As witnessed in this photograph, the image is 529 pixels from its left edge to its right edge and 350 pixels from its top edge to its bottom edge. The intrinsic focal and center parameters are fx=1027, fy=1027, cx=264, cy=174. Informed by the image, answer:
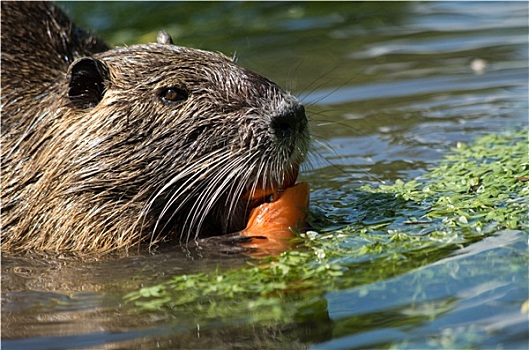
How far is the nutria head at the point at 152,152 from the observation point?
4816mm

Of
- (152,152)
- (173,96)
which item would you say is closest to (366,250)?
(152,152)

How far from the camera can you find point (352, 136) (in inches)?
279

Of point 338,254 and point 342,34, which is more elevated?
point 342,34

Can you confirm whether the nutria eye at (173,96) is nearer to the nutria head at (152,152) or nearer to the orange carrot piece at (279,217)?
the nutria head at (152,152)

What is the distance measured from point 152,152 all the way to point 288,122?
Answer: 2.24ft

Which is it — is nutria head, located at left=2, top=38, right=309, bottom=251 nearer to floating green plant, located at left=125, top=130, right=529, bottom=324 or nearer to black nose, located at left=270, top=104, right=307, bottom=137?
black nose, located at left=270, top=104, right=307, bottom=137

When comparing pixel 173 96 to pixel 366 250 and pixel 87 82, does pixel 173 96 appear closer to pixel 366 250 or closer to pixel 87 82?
pixel 87 82

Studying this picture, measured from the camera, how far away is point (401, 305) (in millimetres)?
3805

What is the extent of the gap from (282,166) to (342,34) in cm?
528

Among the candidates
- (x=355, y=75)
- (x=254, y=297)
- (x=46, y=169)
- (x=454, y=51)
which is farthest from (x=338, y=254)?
(x=454, y=51)

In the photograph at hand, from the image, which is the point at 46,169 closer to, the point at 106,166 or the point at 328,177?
the point at 106,166

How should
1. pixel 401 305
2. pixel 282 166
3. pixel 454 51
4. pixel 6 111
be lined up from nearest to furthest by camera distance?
pixel 401 305 < pixel 282 166 < pixel 6 111 < pixel 454 51

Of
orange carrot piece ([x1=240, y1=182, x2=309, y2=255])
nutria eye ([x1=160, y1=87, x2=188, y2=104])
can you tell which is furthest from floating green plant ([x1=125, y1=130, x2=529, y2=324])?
nutria eye ([x1=160, y1=87, x2=188, y2=104])

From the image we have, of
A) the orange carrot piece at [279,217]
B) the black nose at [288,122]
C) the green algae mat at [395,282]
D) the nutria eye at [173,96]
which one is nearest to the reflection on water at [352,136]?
the green algae mat at [395,282]
